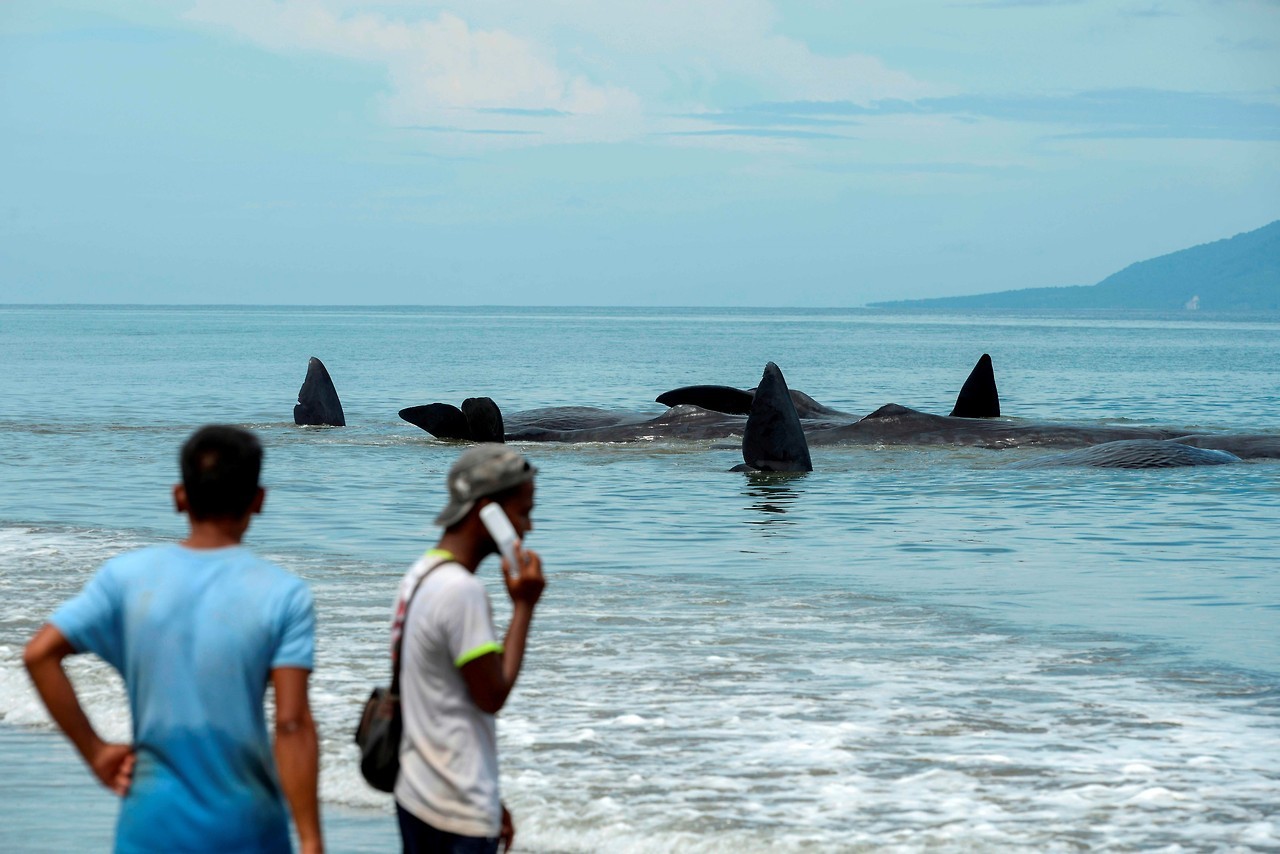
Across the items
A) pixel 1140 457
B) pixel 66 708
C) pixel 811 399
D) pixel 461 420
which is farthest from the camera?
pixel 461 420

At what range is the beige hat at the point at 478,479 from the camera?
4.09 m

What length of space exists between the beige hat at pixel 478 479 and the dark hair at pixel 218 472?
587 mm

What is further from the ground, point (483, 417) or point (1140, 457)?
point (483, 417)

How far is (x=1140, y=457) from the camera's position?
70.2ft

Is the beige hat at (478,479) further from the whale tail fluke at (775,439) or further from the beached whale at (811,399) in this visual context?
the beached whale at (811,399)

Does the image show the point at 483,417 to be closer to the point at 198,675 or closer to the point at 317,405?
the point at 317,405

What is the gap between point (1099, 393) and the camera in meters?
50.4

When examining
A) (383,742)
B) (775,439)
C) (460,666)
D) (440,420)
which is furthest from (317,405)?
(460,666)

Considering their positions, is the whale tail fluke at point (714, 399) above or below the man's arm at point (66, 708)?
below

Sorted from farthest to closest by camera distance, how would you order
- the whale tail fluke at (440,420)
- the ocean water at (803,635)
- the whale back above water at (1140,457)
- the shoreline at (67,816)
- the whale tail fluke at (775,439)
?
1. the whale tail fluke at (440,420)
2. the whale back above water at (1140,457)
3. the whale tail fluke at (775,439)
4. the ocean water at (803,635)
5. the shoreline at (67,816)

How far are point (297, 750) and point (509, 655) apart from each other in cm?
59

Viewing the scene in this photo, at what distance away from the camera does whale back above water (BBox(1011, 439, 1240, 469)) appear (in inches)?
830

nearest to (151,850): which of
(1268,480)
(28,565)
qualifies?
(28,565)

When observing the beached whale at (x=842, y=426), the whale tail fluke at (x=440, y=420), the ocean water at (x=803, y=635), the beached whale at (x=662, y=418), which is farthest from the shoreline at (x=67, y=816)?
the whale tail fluke at (x=440, y=420)
